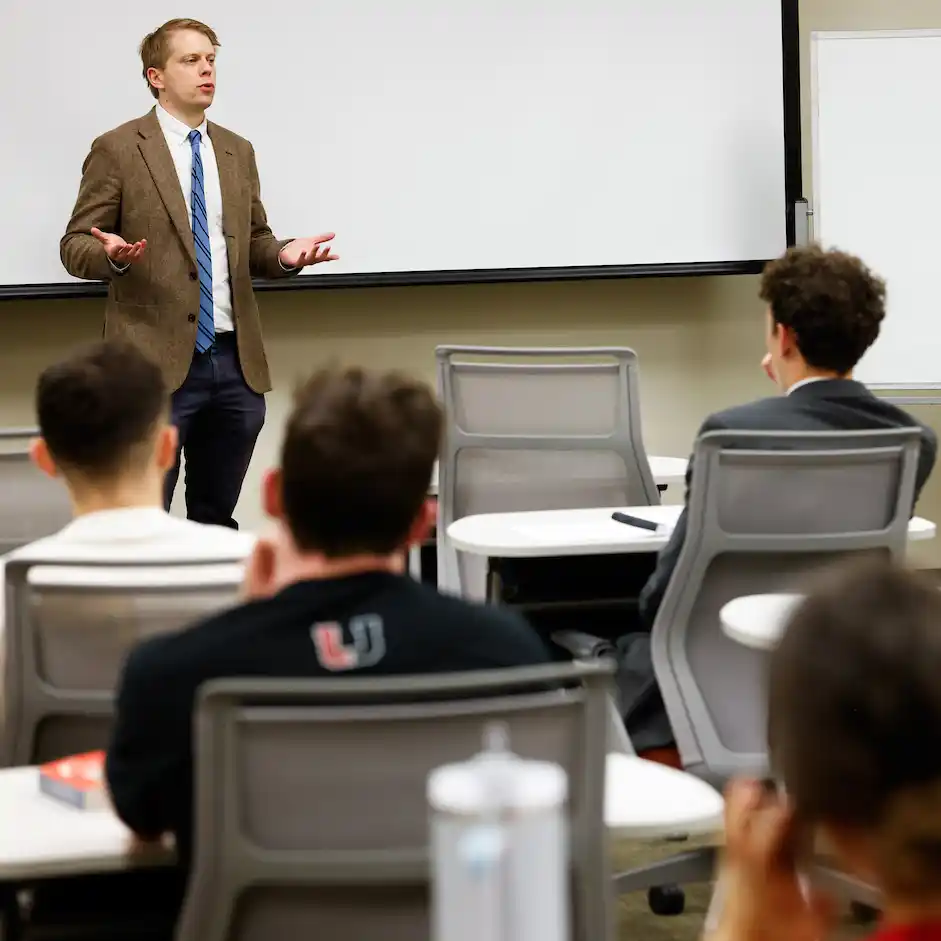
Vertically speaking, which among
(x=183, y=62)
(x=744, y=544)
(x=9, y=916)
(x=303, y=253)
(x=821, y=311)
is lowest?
(x=9, y=916)

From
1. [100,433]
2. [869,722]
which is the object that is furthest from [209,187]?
[869,722]

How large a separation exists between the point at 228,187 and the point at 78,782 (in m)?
3.25

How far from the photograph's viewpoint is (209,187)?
15.2ft

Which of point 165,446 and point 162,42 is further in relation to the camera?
point 162,42

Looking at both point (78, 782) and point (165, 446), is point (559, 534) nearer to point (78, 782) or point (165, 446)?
point (165, 446)

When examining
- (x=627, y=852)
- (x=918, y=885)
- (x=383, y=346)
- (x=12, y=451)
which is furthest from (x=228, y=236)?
(x=918, y=885)

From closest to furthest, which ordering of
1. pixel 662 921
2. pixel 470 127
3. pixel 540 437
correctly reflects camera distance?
1. pixel 662 921
2. pixel 540 437
3. pixel 470 127

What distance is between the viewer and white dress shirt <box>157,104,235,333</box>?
4598mm

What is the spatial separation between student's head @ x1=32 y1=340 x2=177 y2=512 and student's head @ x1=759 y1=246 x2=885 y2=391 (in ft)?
4.12

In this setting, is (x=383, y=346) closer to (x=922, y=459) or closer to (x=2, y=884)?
(x=922, y=459)

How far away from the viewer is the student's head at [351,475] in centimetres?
150

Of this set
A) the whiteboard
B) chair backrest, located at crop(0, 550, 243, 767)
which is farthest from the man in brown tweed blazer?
chair backrest, located at crop(0, 550, 243, 767)

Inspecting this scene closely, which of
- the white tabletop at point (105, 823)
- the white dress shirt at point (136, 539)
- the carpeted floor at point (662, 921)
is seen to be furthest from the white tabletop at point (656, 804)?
the carpeted floor at point (662, 921)

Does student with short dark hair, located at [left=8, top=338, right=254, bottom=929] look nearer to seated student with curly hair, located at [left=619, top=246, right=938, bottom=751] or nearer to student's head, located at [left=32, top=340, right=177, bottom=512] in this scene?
student's head, located at [left=32, top=340, right=177, bottom=512]
